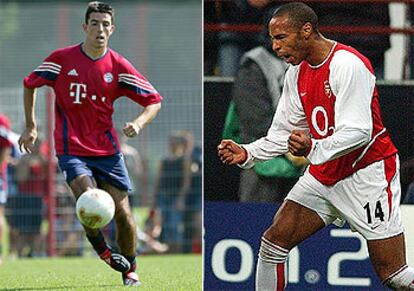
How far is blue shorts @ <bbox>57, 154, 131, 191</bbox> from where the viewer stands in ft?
32.1

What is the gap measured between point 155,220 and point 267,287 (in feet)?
36.3

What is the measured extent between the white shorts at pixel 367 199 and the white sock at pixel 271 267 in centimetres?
34

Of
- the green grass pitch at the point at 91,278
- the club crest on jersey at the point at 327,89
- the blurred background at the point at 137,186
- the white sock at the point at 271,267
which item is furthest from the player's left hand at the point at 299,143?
the blurred background at the point at 137,186

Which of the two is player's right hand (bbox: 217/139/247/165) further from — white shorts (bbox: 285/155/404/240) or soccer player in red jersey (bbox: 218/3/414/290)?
white shorts (bbox: 285/155/404/240)

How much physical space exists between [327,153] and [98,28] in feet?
11.9

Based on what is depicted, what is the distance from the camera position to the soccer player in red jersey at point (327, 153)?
6949mm

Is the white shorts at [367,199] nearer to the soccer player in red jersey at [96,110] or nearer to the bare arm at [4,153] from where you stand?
the soccer player in red jersey at [96,110]

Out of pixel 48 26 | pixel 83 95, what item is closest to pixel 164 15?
pixel 48 26

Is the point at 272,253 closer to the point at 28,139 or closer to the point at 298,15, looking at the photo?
the point at 298,15

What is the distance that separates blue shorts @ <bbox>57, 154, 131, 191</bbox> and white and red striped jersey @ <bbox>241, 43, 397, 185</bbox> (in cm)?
251

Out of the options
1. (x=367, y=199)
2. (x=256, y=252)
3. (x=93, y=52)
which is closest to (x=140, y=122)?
(x=93, y=52)

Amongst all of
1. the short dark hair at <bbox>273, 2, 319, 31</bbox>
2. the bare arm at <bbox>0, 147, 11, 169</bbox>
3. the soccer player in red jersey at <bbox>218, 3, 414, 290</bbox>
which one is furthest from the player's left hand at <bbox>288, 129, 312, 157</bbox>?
the bare arm at <bbox>0, 147, 11, 169</bbox>

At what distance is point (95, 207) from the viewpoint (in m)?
9.25

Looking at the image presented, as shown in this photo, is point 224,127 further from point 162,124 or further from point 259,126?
point 162,124
